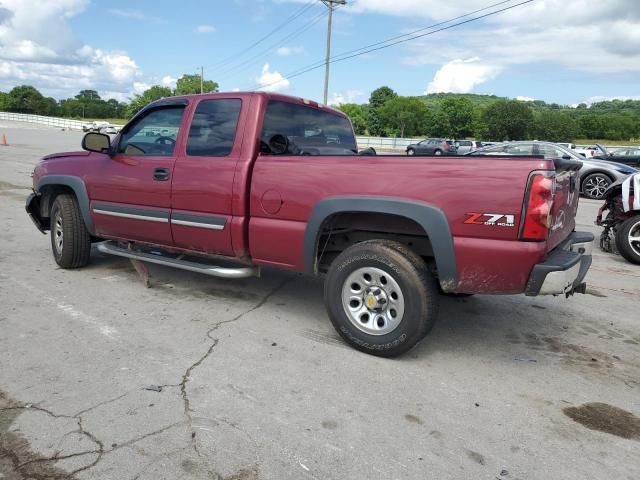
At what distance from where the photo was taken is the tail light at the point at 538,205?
2959 mm

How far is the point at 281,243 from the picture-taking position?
3906 mm

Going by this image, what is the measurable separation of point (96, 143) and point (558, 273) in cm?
429

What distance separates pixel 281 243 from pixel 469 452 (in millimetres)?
1992

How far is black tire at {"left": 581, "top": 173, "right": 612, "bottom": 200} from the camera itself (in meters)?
14.0

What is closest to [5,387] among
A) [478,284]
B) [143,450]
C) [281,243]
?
[143,450]

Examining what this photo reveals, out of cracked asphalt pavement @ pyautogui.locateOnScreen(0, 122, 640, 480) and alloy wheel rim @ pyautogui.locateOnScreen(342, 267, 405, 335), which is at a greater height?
alloy wheel rim @ pyautogui.locateOnScreen(342, 267, 405, 335)

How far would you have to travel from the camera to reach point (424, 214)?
128 inches

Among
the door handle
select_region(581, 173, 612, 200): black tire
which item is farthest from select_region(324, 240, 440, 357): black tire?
select_region(581, 173, 612, 200): black tire

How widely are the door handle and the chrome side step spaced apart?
2.41ft

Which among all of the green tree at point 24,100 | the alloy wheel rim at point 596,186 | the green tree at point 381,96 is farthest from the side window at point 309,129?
the green tree at point 24,100

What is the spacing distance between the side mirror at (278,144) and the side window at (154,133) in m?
0.97

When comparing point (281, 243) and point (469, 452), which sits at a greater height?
point (281, 243)

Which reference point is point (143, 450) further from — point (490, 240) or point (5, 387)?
point (490, 240)

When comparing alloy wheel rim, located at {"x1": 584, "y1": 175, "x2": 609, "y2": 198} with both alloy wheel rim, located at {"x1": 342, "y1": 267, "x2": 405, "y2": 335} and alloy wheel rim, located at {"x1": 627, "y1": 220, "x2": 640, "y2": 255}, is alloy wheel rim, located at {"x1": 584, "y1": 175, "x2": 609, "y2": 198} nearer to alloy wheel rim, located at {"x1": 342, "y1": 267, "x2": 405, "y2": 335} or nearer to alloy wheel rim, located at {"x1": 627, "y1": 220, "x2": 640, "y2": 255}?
alloy wheel rim, located at {"x1": 627, "y1": 220, "x2": 640, "y2": 255}
